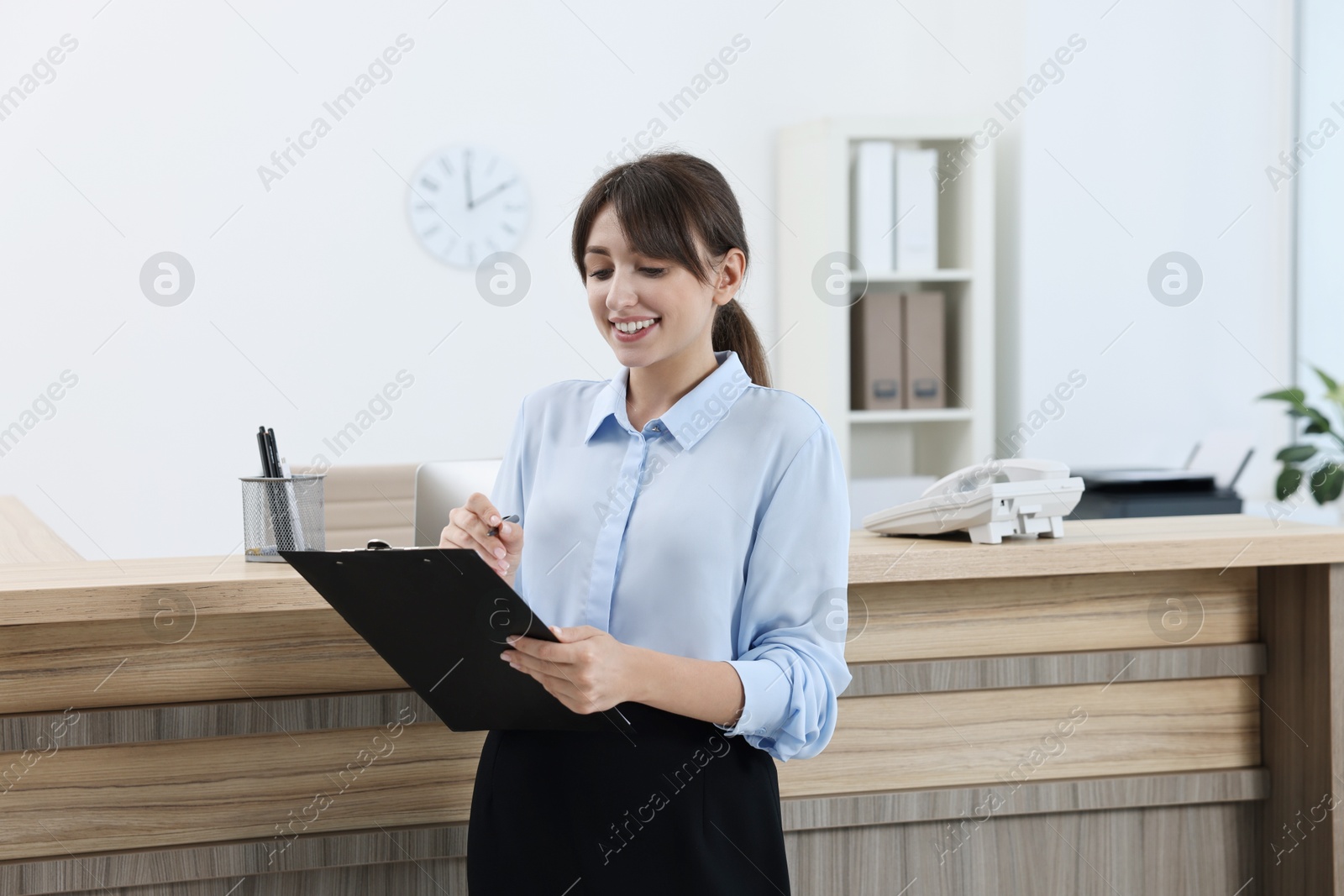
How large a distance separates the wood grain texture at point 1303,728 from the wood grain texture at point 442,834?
54 mm

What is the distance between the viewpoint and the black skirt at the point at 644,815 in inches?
49.0

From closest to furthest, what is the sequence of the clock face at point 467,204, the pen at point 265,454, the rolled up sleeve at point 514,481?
1. the rolled up sleeve at point 514,481
2. the pen at point 265,454
3. the clock face at point 467,204

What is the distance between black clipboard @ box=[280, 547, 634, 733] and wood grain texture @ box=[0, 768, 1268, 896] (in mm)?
401

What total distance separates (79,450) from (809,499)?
3408mm

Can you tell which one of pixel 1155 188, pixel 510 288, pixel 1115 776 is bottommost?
pixel 1115 776

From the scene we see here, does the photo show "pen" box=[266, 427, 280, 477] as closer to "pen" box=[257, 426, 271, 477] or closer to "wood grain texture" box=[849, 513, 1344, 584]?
"pen" box=[257, 426, 271, 477]

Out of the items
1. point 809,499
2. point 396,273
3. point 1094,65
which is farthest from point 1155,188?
point 809,499

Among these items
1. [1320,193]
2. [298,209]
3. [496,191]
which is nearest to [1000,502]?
[496,191]

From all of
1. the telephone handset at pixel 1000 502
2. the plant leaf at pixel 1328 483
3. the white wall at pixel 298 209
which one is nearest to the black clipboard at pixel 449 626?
the telephone handset at pixel 1000 502

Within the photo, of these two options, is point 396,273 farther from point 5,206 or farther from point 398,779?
point 398,779

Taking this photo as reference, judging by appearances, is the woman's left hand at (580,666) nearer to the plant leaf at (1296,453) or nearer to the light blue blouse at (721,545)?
the light blue blouse at (721,545)

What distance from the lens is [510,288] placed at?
14.1 feet

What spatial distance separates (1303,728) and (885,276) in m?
2.51

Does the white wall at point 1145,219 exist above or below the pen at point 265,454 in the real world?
above
